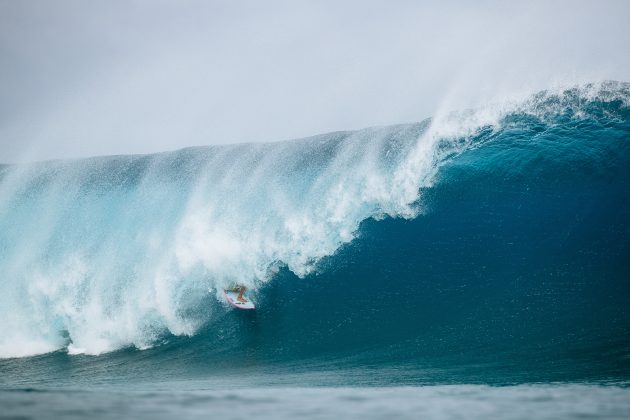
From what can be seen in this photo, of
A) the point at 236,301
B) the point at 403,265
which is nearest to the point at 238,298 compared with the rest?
the point at 236,301

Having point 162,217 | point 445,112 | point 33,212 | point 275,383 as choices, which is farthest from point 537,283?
point 33,212

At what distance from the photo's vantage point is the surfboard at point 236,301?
8.73 meters

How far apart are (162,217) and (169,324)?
12.6 meters

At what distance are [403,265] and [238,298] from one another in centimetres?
409

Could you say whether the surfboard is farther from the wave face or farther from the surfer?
the wave face

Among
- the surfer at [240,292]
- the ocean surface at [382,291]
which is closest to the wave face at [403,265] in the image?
the ocean surface at [382,291]

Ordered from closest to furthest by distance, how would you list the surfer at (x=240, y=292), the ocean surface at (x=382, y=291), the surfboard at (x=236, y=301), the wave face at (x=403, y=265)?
1. the ocean surface at (x=382, y=291)
2. the wave face at (x=403, y=265)
3. the surfboard at (x=236, y=301)
4. the surfer at (x=240, y=292)

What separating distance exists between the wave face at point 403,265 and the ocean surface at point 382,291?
0.05m

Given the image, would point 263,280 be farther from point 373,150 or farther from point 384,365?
point 373,150

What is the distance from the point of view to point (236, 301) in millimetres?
8836

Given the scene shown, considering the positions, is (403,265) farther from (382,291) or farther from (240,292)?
(240,292)

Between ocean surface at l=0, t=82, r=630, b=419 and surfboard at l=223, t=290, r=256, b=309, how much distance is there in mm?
194

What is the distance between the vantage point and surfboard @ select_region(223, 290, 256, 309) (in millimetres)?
8727

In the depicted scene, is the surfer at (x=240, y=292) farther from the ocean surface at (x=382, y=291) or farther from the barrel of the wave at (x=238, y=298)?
the ocean surface at (x=382, y=291)
